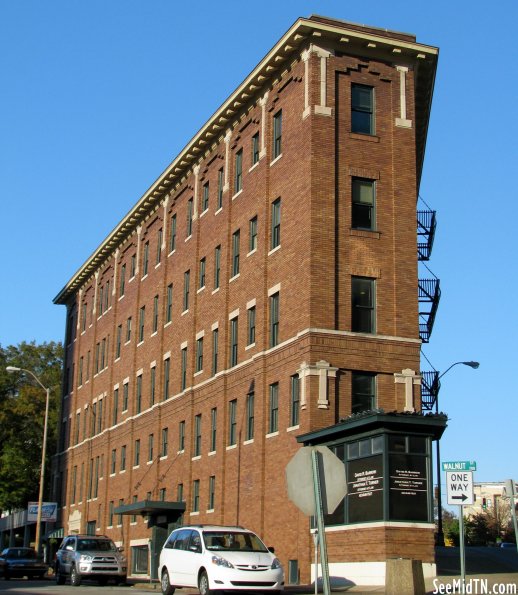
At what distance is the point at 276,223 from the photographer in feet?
123

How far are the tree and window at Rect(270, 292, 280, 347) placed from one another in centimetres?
4004

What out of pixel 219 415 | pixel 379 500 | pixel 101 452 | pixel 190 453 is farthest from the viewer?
pixel 101 452

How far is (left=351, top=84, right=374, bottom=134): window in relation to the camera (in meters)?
36.1

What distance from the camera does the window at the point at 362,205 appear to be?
35094 mm

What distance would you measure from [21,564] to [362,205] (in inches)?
901

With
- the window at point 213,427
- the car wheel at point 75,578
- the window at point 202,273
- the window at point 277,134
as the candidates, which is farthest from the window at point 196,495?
the window at point 277,134

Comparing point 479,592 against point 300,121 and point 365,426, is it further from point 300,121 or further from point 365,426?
point 300,121

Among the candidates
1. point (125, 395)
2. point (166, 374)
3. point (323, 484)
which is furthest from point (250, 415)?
point (323, 484)

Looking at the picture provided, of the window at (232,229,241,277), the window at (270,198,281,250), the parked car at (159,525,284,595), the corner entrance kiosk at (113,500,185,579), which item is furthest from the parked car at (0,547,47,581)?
the parked car at (159,525,284,595)

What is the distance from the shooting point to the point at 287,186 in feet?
120

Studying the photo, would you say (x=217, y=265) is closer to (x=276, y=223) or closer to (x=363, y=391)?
(x=276, y=223)

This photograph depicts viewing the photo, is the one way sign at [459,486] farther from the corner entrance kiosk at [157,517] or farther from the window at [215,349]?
the corner entrance kiosk at [157,517]

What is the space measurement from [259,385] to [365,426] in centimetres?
934

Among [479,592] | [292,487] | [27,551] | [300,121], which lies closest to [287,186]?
[300,121]
